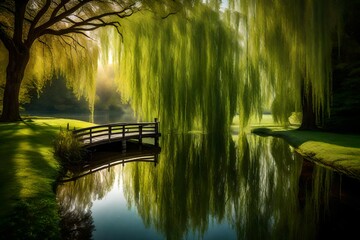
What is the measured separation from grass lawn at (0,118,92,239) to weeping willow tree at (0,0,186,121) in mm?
6186

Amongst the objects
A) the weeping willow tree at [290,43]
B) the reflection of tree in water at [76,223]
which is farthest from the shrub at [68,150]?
the weeping willow tree at [290,43]

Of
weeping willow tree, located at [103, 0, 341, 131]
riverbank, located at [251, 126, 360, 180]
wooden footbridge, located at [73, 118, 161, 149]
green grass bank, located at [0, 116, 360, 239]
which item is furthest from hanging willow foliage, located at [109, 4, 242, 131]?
green grass bank, located at [0, 116, 360, 239]

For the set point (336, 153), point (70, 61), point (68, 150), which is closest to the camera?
point (336, 153)

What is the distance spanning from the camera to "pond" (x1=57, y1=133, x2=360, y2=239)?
569cm

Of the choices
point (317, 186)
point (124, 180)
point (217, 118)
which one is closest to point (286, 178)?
point (317, 186)

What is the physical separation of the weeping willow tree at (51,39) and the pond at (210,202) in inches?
355

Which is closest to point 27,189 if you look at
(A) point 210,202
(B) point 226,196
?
(A) point 210,202

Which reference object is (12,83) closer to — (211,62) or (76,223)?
(211,62)

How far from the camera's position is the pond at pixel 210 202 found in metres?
5.69

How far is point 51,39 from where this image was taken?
774 inches

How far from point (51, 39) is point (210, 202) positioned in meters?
16.9

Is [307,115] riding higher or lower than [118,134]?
higher

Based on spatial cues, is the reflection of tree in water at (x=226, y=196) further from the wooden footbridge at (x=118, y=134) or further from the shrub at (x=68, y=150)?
the wooden footbridge at (x=118, y=134)

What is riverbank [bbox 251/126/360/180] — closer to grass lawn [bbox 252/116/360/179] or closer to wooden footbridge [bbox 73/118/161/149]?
grass lawn [bbox 252/116/360/179]
